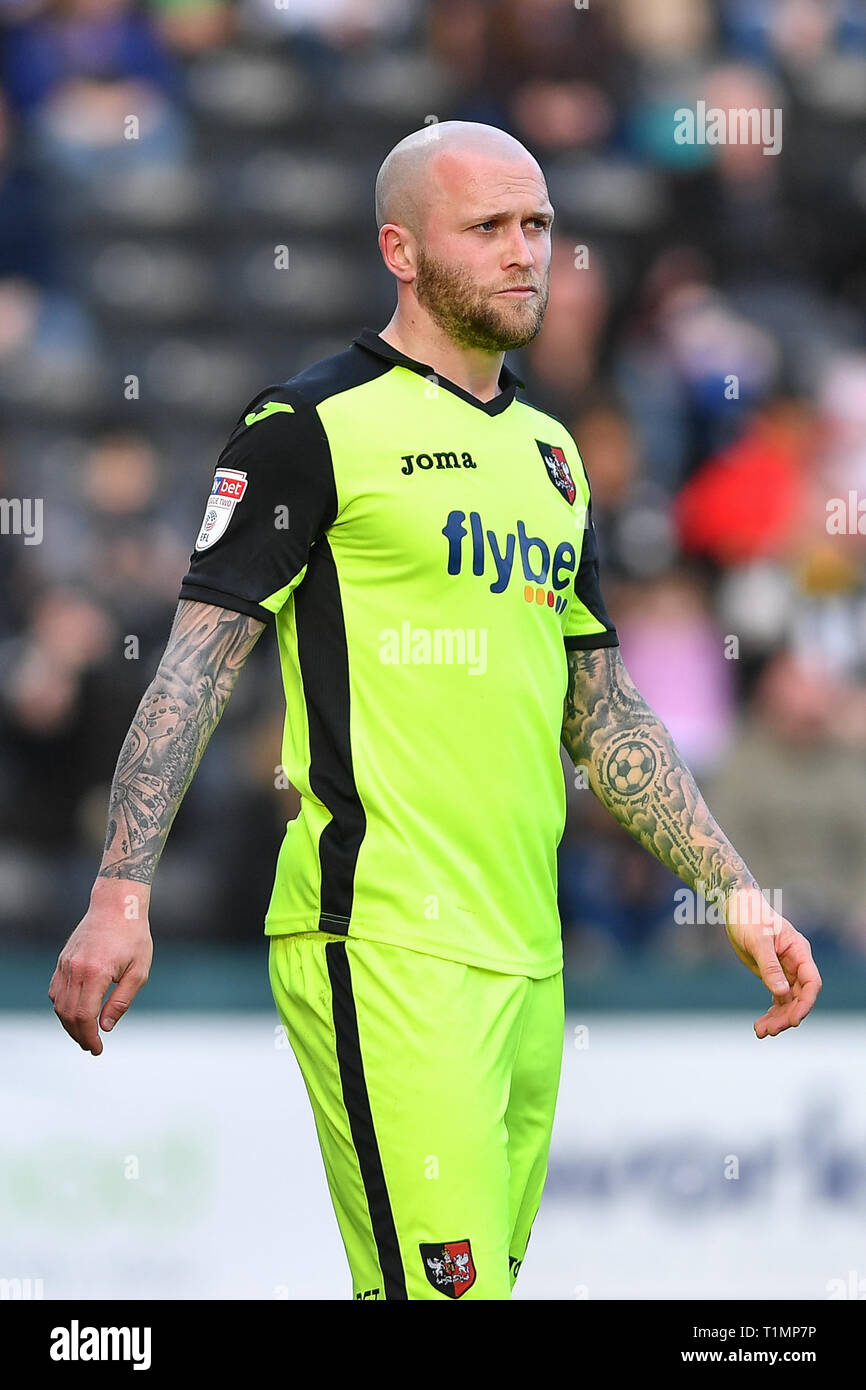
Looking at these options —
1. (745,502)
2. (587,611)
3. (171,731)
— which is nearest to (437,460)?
(587,611)

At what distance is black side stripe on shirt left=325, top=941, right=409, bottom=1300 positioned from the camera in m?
2.71

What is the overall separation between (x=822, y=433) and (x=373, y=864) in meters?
4.39

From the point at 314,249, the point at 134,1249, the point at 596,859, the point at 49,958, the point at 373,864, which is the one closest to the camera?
the point at 373,864

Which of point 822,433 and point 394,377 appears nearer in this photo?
point 394,377

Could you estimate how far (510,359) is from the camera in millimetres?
6617

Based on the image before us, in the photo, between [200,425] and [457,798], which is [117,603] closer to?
[200,425]

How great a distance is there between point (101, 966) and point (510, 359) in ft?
14.5

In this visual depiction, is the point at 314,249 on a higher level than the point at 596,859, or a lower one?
higher

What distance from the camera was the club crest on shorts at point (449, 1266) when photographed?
2.68 meters

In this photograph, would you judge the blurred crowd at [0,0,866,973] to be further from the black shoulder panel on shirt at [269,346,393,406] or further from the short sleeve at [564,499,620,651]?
the black shoulder panel on shirt at [269,346,393,406]

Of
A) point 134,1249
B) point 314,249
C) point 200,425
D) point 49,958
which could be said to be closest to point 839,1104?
point 134,1249

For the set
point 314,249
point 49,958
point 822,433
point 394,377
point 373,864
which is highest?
point 314,249

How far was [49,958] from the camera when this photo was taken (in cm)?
529

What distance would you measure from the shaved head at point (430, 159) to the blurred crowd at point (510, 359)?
3001 millimetres
